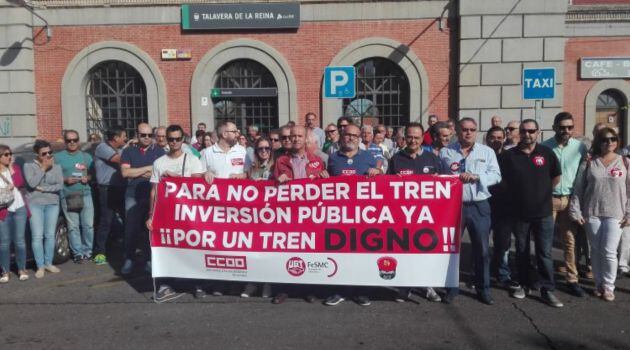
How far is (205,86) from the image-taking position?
16453 mm

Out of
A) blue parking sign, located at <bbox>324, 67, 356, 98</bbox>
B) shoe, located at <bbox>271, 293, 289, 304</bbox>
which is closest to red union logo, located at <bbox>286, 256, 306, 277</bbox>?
shoe, located at <bbox>271, 293, 289, 304</bbox>

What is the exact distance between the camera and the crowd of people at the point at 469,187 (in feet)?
19.0

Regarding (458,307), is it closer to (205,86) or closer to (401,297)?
(401,297)

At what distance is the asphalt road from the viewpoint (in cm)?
477

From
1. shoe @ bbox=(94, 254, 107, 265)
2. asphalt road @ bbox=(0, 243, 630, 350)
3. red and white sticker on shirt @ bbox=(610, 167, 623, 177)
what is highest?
red and white sticker on shirt @ bbox=(610, 167, 623, 177)

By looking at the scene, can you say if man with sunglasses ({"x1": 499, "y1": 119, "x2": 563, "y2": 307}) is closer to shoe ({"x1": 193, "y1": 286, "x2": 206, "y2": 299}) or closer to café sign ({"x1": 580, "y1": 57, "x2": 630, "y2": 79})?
→ shoe ({"x1": 193, "y1": 286, "x2": 206, "y2": 299})

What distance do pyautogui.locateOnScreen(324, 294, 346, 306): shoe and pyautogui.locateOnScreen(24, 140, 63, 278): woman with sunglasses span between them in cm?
401

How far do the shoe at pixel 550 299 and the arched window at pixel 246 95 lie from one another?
467 inches

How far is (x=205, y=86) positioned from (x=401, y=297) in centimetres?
1208

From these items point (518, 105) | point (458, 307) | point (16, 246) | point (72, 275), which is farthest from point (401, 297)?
point (518, 105)

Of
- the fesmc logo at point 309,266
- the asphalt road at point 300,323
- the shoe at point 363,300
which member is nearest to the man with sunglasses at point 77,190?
the asphalt road at point 300,323

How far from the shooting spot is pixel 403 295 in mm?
5961

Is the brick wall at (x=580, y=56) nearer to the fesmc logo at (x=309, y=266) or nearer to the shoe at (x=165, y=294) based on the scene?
the fesmc logo at (x=309, y=266)

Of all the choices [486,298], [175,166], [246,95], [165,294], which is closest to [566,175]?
[486,298]
